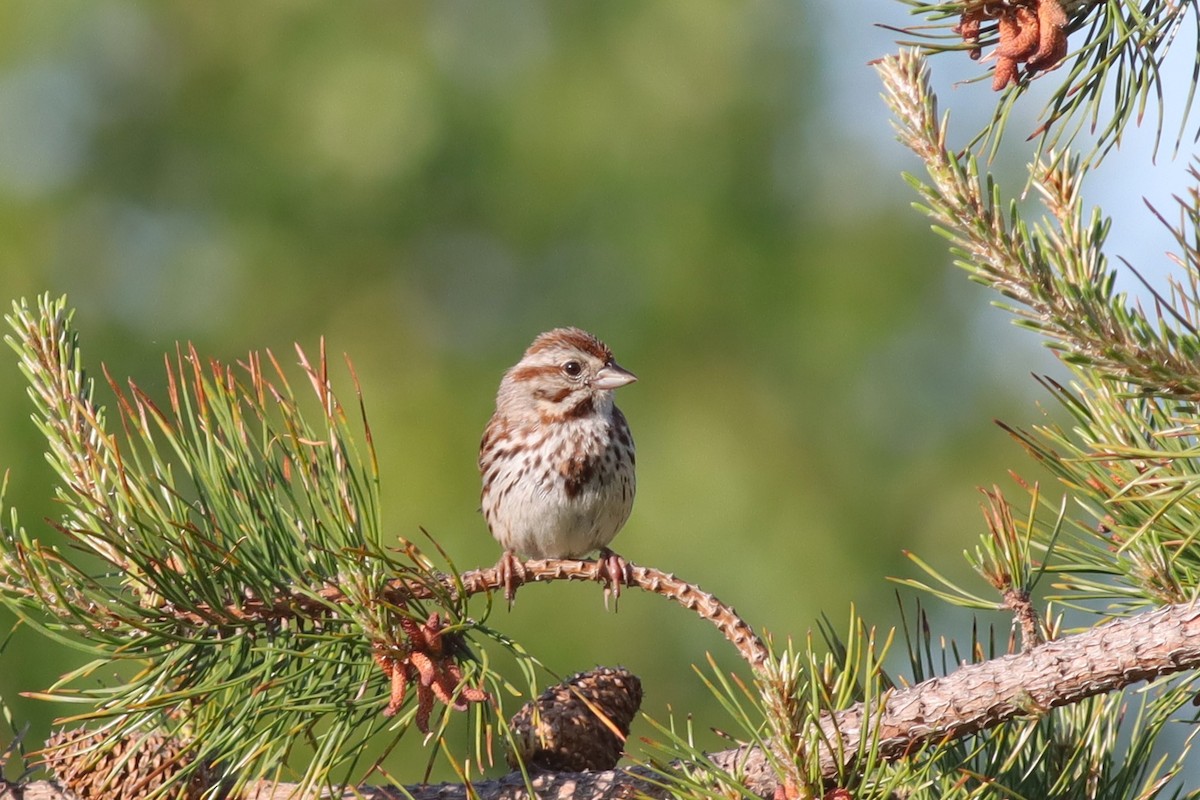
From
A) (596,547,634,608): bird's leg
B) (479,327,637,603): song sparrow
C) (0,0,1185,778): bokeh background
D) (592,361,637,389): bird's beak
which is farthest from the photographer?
(0,0,1185,778): bokeh background

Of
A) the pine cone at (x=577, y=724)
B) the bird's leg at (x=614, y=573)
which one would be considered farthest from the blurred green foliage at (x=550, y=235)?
the pine cone at (x=577, y=724)

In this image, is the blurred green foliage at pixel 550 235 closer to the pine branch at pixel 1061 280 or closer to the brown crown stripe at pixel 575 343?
the brown crown stripe at pixel 575 343

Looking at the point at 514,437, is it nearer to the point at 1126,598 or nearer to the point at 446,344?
the point at 1126,598

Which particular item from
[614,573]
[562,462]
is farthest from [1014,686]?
[562,462]

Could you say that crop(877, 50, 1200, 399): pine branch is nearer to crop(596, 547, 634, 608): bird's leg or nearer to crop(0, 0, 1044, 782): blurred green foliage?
crop(596, 547, 634, 608): bird's leg

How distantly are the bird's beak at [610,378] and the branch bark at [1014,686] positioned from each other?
9.48 feet

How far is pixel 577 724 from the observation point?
7.73 ft

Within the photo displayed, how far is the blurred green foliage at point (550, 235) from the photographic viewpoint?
25.2 feet

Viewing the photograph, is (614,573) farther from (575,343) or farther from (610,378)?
(575,343)

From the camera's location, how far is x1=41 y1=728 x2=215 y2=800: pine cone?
2.11 metres

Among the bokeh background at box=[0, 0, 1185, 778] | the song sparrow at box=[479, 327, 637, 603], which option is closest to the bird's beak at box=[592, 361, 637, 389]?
the song sparrow at box=[479, 327, 637, 603]

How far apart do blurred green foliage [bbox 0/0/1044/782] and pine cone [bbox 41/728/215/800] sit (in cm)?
509

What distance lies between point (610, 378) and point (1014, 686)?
308 centimetres

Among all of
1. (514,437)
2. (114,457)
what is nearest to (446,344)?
(514,437)
